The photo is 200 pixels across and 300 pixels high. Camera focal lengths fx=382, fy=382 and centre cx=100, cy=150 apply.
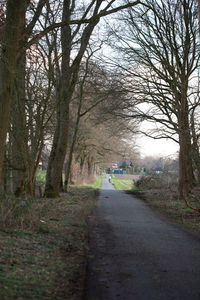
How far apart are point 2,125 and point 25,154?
5.70m

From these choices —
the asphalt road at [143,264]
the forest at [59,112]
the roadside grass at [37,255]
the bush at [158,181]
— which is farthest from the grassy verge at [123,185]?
the roadside grass at [37,255]

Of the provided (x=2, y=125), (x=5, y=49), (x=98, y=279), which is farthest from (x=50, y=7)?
(x=98, y=279)

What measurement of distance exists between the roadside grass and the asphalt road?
29 cm

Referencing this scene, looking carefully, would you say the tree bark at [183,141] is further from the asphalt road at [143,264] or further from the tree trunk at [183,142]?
the asphalt road at [143,264]

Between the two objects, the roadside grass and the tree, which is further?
the tree

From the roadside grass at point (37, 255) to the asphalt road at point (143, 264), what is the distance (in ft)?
0.95

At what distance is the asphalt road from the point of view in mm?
5043

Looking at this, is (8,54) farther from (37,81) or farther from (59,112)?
(59,112)

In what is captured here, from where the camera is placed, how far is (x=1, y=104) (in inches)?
334

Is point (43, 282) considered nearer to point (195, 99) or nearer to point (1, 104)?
point (1, 104)

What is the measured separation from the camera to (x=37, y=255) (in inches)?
260

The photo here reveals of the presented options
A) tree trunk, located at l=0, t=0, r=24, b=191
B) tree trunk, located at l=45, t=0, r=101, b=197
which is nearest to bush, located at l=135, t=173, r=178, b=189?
tree trunk, located at l=45, t=0, r=101, b=197

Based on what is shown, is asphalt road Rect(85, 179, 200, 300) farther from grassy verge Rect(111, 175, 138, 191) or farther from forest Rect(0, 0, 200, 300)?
grassy verge Rect(111, 175, 138, 191)

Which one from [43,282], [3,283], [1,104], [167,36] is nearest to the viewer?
[3,283]
